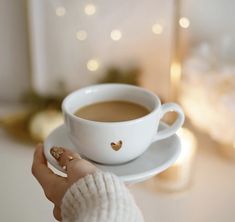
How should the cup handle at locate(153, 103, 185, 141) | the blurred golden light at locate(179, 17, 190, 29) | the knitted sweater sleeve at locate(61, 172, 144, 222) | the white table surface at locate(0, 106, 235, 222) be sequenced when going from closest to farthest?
the knitted sweater sleeve at locate(61, 172, 144, 222), the cup handle at locate(153, 103, 185, 141), the white table surface at locate(0, 106, 235, 222), the blurred golden light at locate(179, 17, 190, 29)

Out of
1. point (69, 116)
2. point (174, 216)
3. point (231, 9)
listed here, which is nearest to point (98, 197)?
point (69, 116)

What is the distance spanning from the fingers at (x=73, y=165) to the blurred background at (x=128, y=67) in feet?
0.68

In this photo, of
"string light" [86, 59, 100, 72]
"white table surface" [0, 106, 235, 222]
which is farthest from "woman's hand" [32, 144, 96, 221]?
"string light" [86, 59, 100, 72]

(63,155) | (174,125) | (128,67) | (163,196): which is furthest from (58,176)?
(128,67)

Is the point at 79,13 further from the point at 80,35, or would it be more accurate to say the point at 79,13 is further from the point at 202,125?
the point at 202,125

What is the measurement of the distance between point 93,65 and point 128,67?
58 millimetres

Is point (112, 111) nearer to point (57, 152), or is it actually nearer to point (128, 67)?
point (57, 152)

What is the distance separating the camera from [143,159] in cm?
42

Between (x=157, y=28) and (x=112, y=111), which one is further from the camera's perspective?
(x=157, y=28)

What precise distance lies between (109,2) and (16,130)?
9.7 inches

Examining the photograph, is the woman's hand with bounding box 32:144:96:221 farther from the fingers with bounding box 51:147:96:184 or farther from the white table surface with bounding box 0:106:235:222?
the white table surface with bounding box 0:106:235:222

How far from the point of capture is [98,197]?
33 centimetres

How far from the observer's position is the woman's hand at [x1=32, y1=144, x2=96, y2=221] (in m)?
0.36

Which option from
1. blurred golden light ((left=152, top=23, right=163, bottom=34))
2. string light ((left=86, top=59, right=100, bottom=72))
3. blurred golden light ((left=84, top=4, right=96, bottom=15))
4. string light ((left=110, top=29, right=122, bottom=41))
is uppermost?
blurred golden light ((left=84, top=4, right=96, bottom=15))
